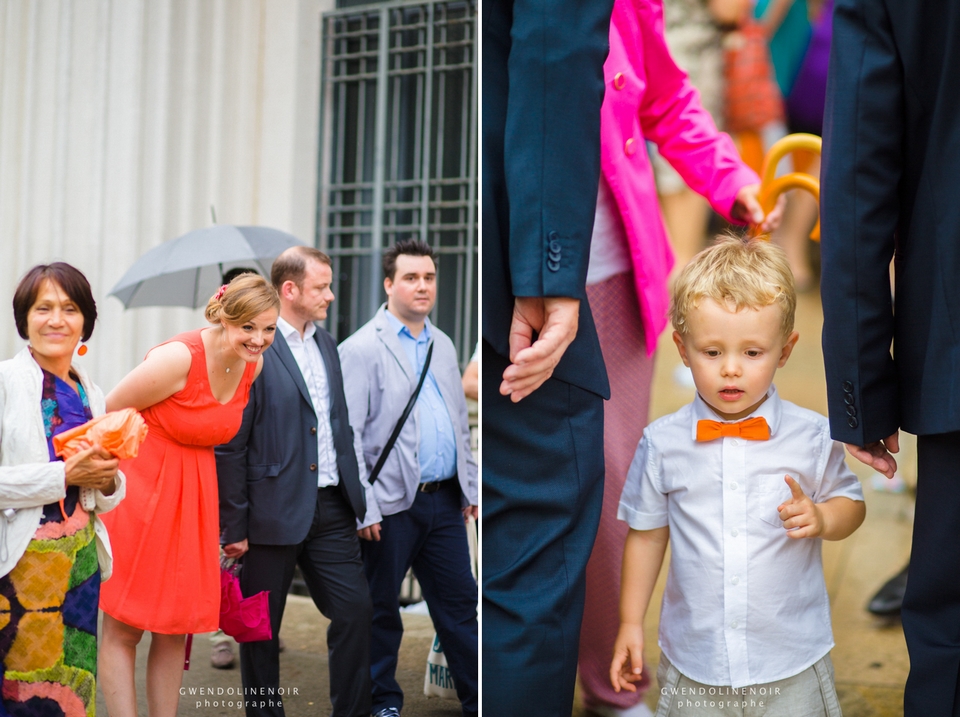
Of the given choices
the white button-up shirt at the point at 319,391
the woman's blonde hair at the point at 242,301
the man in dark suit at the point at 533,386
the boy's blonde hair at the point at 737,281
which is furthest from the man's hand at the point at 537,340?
the white button-up shirt at the point at 319,391

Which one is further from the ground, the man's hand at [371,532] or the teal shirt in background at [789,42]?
the teal shirt in background at [789,42]

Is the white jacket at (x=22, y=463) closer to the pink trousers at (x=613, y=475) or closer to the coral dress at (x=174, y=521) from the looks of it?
the coral dress at (x=174, y=521)

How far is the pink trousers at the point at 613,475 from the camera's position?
229 cm

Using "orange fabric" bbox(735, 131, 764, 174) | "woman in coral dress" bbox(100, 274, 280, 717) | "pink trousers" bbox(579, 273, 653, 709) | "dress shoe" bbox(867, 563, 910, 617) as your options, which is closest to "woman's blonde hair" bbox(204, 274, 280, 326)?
"woman in coral dress" bbox(100, 274, 280, 717)

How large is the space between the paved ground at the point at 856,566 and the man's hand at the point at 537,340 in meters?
1.01

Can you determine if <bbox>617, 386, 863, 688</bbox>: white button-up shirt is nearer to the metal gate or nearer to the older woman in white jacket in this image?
the older woman in white jacket

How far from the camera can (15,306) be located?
2.37 metres

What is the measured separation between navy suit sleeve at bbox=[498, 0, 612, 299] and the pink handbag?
1587 millimetres

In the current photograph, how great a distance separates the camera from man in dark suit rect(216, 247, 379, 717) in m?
2.99

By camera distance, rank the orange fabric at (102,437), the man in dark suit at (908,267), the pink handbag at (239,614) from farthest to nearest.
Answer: the pink handbag at (239,614) < the orange fabric at (102,437) < the man in dark suit at (908,267)

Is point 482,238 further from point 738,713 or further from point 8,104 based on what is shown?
point 8,104

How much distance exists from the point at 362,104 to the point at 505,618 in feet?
10.1

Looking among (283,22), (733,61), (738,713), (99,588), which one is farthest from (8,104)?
(738,713)

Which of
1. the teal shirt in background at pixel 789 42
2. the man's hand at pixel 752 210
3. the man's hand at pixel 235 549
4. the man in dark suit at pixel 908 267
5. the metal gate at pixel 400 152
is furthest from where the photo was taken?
the metal gate at pixel 400 152
